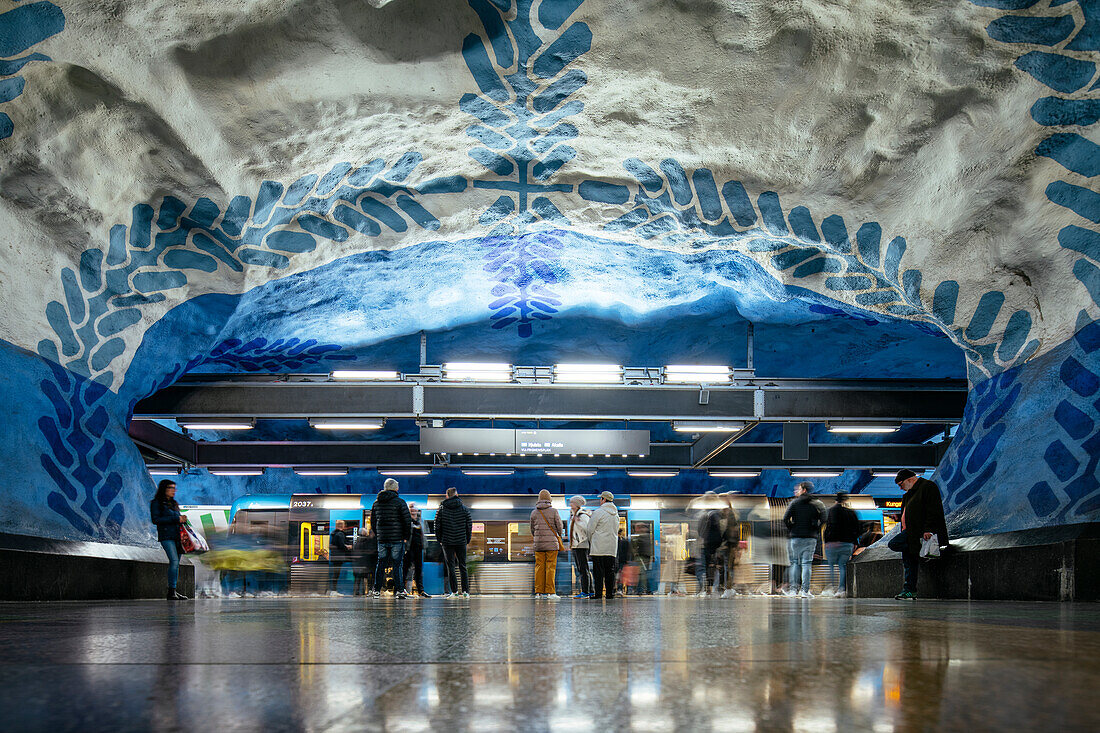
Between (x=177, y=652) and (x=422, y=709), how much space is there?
113 cm

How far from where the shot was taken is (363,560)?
18.5 meters

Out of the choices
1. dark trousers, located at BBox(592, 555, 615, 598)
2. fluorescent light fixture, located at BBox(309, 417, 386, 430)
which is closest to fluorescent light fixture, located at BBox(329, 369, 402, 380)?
fluorescent light fixture, located at BBox(309, 417, 386, 430)

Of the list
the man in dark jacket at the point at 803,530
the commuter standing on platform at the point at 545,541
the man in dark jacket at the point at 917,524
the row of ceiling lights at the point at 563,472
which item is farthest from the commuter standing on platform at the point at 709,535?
the row of ceiling lights at the point at 563,472

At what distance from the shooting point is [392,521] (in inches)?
436

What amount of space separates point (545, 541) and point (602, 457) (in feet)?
27.9

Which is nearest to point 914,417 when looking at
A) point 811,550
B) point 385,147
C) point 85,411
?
point 811,550

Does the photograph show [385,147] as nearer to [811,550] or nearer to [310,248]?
[310,248]

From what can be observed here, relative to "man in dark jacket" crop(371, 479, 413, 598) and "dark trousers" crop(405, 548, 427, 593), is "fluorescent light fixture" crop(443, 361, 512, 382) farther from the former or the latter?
"dark trousers" crop(405, 548, 427, 593)

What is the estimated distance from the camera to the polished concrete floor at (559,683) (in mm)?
1000

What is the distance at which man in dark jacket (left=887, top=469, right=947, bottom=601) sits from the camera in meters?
7.69

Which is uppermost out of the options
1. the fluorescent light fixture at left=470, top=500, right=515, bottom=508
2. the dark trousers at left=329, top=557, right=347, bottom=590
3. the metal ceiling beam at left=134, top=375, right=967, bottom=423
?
the metal ceiling beam at left=134, top=375, right=967, bottom=423

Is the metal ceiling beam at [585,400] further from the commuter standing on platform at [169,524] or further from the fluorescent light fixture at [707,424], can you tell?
the commuter standing on platform at [169,524]

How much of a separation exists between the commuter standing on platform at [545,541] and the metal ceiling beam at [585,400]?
89.4 inches

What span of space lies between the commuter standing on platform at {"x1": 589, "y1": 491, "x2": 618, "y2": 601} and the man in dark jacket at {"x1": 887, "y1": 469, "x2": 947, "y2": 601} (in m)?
3.27
